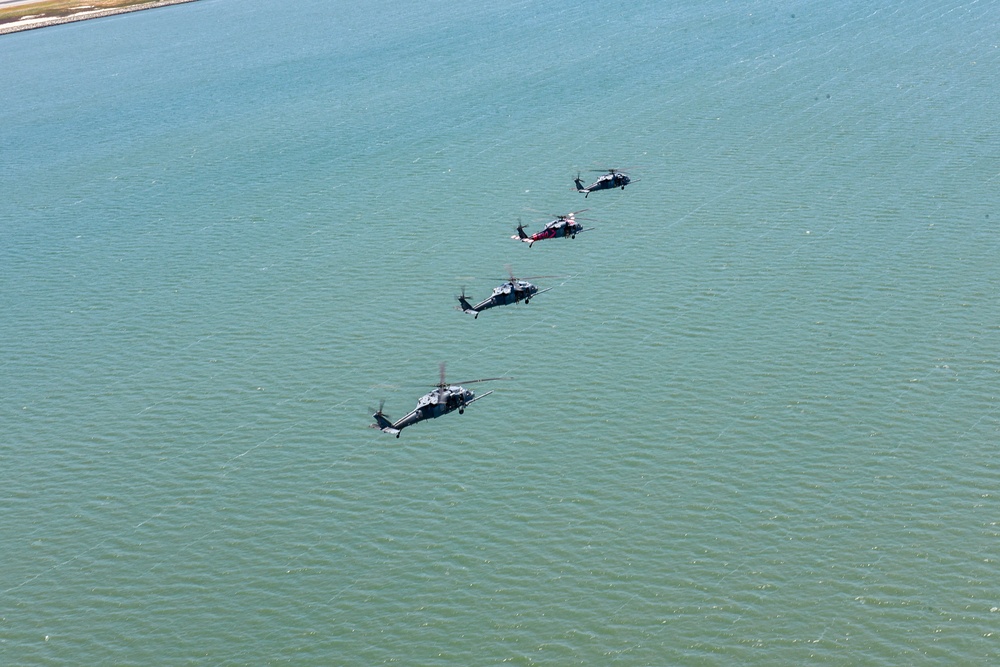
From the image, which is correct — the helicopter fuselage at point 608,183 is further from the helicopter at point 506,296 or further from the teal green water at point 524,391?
the helicopter at point 506,296

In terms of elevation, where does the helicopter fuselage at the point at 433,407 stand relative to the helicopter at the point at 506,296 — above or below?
below

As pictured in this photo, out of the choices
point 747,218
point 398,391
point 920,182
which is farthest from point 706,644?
point 920,182

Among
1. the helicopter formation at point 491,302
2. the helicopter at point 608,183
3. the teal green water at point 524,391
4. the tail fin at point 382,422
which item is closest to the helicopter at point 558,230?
the helicopter formation at point 491,302

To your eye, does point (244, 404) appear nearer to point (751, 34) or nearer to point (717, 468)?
point (717, 468)

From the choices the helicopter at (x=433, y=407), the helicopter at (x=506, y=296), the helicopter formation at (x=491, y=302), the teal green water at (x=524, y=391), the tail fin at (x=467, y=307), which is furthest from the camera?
the helicopter at (x=506, y=296)

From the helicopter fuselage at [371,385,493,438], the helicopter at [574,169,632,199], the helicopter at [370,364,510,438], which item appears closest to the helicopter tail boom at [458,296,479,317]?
the helicopter at [370,364,510,438]

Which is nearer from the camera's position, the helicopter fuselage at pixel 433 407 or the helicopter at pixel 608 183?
the helicopter fuselage at pixel 433 407

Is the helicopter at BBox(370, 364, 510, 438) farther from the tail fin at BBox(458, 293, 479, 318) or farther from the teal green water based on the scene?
the tail fin at BBox(458, 293, 479, 318)

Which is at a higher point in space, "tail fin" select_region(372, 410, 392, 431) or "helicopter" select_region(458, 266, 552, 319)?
"helicopter" select_region(458, 266, 552, 319)
